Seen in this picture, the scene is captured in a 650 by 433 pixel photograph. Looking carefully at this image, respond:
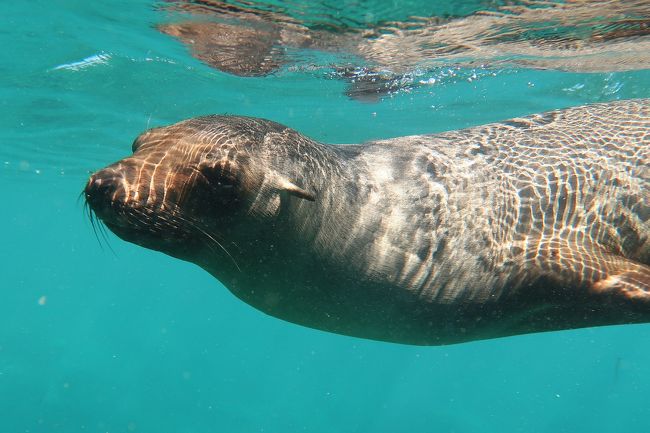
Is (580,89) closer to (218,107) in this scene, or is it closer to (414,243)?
(218,107)

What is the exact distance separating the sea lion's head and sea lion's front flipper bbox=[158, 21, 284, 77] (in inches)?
245

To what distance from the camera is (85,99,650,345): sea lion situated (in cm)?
276

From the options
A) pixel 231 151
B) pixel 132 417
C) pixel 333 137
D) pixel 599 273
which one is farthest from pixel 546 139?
pixel 132 417

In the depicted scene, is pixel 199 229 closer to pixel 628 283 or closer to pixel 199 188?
pixel 199 188

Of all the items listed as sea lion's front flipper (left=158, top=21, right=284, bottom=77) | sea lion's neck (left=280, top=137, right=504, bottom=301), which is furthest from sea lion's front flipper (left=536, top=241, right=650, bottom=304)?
sea lion's front flipper (left=158, top=21, right=284, bottom=77)

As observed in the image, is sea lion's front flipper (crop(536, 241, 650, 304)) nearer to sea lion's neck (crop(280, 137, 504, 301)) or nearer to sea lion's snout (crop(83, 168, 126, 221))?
sea lion's neck (crop(280, 137, 504, 301))

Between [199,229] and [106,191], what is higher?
[106,191]

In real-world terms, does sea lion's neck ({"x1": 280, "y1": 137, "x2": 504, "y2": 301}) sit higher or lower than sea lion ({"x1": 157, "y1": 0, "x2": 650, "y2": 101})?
lower

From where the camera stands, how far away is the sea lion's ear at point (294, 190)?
9.17ft

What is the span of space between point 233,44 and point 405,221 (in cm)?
715

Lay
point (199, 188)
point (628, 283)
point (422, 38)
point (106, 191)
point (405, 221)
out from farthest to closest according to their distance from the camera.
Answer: point (422, 38) → point (405, 221) → point (628, 283) → point (199, 188) → point (106, 191)

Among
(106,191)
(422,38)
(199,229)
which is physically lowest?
(199,229)

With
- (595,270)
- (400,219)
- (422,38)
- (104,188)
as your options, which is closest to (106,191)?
(104,188)

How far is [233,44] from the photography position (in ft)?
31.6
